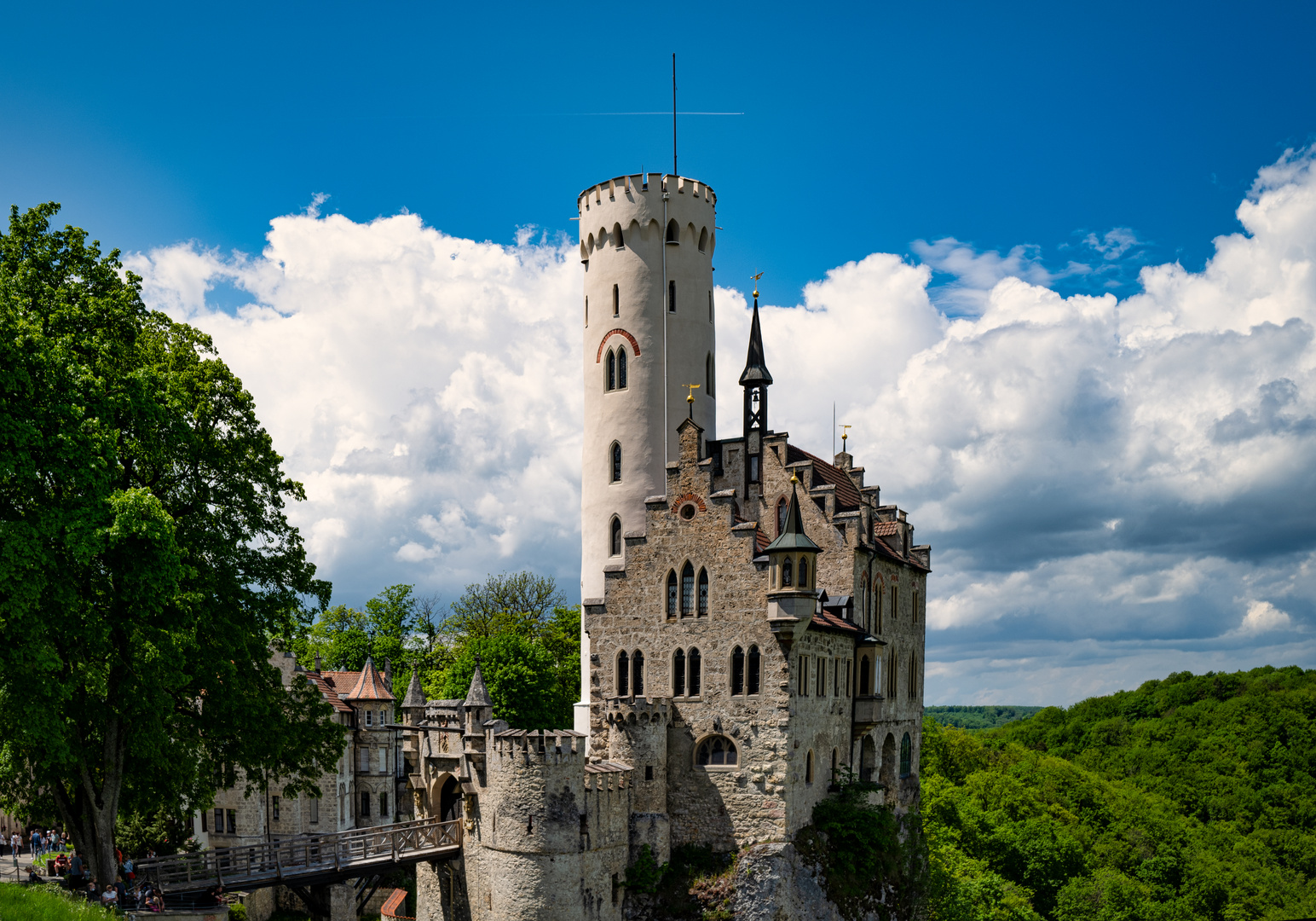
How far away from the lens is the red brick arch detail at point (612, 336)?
4966 cm

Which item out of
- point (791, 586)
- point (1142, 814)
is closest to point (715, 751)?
point (791, 586)

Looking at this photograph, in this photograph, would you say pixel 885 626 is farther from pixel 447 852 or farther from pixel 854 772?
pixel 447 852

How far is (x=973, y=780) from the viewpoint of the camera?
8156 cm

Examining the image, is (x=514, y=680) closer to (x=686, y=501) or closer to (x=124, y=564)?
(x=686, y=501)

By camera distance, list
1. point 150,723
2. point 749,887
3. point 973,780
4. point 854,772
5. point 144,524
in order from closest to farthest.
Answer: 1. point 144,524
2. point 150,723
3. point 749,887
4. point 854,772
5. point 973,780

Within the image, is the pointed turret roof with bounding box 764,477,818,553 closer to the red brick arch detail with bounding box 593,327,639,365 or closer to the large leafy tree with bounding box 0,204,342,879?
the red brick arch detail with bounding box 593,327,639,365

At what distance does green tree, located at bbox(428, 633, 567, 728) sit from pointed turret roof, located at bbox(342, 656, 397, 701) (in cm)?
465

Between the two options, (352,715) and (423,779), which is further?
(352,715)

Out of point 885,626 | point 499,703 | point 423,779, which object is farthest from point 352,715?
point 885,626

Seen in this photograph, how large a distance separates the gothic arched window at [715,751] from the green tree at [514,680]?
23.4 m

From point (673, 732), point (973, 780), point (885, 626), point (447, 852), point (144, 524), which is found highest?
point (144, 524)

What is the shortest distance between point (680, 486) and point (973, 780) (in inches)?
1980

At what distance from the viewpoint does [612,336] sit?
164ft

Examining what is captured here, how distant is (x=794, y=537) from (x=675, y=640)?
616cm
